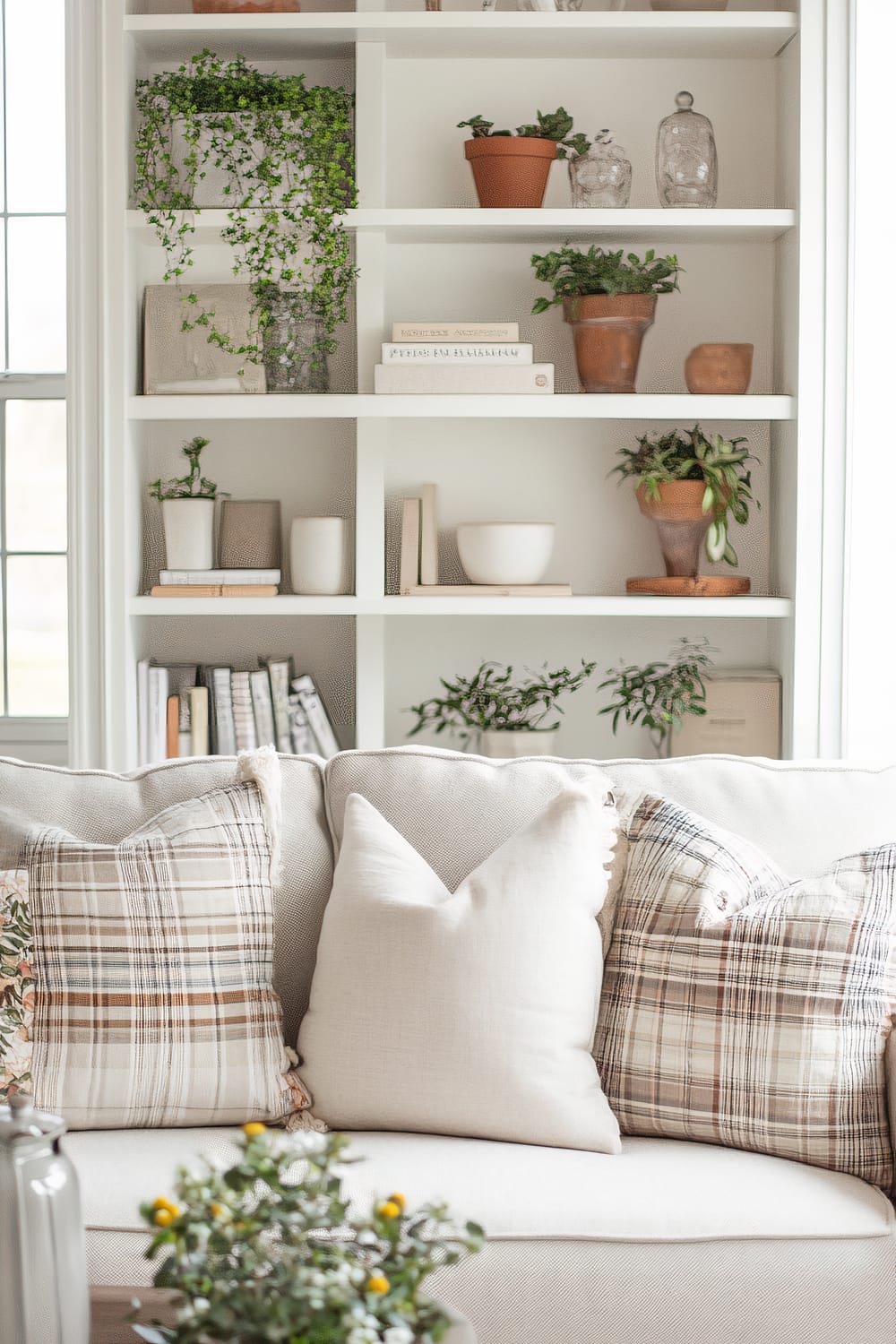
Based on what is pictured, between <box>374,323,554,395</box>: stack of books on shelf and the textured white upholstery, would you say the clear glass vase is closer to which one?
<box>374,323,554,395</box>: stack of books on shelf

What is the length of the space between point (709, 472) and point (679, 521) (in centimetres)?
13

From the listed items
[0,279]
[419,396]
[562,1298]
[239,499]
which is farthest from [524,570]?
[562,1298]

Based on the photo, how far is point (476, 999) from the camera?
158 cm

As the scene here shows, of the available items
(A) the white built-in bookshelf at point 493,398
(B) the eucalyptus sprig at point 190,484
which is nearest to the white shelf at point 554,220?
(A) the white built-in bookshelf at point 493,398

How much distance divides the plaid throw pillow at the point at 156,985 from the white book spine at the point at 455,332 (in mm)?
1495

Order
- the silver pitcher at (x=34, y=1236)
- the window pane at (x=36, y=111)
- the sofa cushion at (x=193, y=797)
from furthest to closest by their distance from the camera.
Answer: the window pane at (x=36, y=111), the sofa cushion at (x=193, y=797), the silver pitcher at (x=34, y=1236)

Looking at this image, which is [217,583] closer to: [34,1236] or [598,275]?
[598,275]

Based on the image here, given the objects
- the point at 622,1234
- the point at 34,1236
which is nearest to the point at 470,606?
the point at 622,1234

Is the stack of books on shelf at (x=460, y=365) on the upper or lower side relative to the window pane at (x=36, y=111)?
lower

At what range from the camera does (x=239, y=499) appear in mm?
3115

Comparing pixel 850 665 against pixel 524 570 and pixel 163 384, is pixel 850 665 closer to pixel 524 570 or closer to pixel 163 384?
pixel 524 570

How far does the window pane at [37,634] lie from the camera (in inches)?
130

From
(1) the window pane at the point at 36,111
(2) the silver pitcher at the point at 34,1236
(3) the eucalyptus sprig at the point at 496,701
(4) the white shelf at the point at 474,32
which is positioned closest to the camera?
(2) the silver pitcher at the point at 34,1236

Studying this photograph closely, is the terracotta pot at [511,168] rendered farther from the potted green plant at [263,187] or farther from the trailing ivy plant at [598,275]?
the potted green plant at [263,187]
